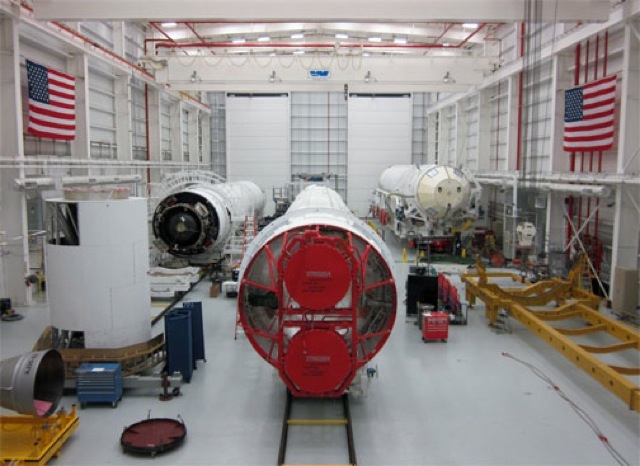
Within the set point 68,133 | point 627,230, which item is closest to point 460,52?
point 627,230

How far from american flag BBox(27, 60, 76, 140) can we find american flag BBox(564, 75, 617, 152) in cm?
1316

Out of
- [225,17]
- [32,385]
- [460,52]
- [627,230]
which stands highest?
[460,52]

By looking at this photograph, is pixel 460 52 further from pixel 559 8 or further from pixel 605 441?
pixel 605 441

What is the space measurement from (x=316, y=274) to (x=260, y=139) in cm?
2547

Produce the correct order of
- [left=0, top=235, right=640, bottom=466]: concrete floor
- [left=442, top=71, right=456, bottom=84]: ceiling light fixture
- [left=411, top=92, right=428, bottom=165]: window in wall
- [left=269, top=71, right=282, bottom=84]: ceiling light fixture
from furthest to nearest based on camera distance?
1. [left=411, top=92, right=428, bottom=165]: window in wall
2. [left=442, top=71, right=456, bottom=84]: ceiling light fixture
3. [left=269, top=71, right=282, bottom=84]: ceiling light fixture
4. [left=0, top=235, right=640, bottom=466]: concrete floor

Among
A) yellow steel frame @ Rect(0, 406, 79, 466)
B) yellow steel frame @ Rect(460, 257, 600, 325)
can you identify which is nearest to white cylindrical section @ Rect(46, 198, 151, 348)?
yellow steel frame @ Rect(0, 406, 79, 466)

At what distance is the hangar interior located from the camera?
6.61 meters

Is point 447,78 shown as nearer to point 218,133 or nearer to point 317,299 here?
point 317,299

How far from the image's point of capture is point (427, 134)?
31734mm

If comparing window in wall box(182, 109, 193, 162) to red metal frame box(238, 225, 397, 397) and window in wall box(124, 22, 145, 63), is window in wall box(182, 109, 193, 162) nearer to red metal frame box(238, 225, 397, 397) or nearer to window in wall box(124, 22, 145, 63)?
window in wall box(124, 22, 145, 63)

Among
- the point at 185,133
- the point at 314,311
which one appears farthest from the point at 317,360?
the point at 185,133

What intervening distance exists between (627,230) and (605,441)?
7001 millimetres

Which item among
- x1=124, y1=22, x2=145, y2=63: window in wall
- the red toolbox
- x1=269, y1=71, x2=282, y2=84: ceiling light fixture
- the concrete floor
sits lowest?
the concrete floor

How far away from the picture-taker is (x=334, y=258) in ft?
20.5
